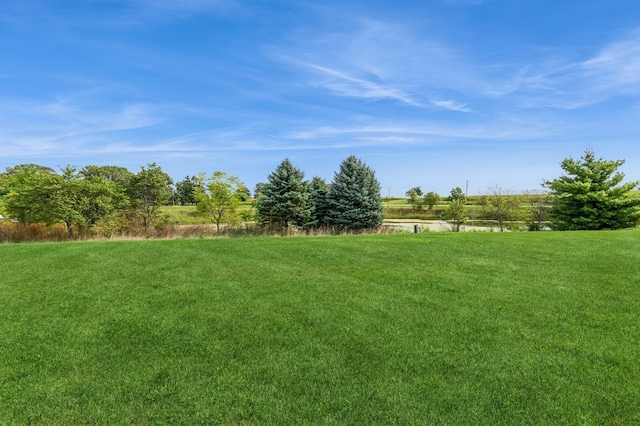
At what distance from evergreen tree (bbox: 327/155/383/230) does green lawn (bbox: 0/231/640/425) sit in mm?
11411

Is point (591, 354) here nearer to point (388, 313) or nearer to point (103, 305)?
point (388, 313)

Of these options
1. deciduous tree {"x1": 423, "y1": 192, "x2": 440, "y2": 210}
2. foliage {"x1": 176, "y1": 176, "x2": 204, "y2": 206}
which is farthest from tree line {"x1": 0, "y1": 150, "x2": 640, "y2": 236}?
foliage {"x1": 176, "y1": 176, "x2": 204, "y2": 206}

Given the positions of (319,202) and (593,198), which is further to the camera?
(319,202)

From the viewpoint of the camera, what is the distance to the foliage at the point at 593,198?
14.7 metres

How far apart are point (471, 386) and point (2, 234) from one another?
17.2 meters

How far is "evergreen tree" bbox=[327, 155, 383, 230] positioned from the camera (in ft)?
58.5

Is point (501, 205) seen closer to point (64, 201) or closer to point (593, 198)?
point (593, 198)

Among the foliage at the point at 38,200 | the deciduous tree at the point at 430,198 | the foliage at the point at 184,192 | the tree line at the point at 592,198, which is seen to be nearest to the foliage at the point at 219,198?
the foliage at the point at 38,200

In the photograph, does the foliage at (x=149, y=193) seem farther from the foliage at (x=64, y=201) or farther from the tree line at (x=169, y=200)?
the foliage at (x=64, y=201)

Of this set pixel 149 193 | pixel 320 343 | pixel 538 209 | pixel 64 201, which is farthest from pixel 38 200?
pixel 538 209

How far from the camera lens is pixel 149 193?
54.7ft

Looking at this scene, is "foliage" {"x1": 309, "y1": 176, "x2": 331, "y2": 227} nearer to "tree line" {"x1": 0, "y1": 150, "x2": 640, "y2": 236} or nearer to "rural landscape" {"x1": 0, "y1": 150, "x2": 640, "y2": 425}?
"tree line" {"x1": 0, "y1": 150, "x2": 640, "y2": 236}

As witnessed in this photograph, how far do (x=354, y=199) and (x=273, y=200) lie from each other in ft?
13.4

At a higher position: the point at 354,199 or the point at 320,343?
the point at 354,199
